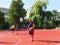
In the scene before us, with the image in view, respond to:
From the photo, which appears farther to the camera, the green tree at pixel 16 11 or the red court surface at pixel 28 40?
the green tree at pixel 16 11

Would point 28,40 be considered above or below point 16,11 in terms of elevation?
below

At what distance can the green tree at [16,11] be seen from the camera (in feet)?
199

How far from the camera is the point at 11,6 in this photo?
204 feet

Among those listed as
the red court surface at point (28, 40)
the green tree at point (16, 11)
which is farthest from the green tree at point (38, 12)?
the red court surface at point (28, 40)

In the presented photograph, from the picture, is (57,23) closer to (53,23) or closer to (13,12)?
(53,23)

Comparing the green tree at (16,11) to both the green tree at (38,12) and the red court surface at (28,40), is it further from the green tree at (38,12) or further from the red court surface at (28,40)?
the red court surface at (28,40)

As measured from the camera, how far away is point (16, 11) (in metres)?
61.3

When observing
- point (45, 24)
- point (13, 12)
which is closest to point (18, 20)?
point (13, 12)

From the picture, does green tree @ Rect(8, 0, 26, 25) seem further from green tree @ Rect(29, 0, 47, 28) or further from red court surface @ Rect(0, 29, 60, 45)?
red court surface @ Rect(0, 29, 60, 45)

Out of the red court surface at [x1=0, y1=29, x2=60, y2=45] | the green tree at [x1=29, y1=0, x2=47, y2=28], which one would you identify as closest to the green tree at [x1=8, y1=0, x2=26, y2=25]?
the green tree at [x1=29, y1=0, x2=47, y2=28]

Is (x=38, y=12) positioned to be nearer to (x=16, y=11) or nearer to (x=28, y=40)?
(x=16, y=11)

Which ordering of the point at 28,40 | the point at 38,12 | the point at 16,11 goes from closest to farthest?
the point at 28,40 < the point at 16,11 < the point at 38,12

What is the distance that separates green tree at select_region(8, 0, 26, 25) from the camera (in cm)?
6075

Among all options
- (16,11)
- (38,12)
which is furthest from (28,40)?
(38,12)
